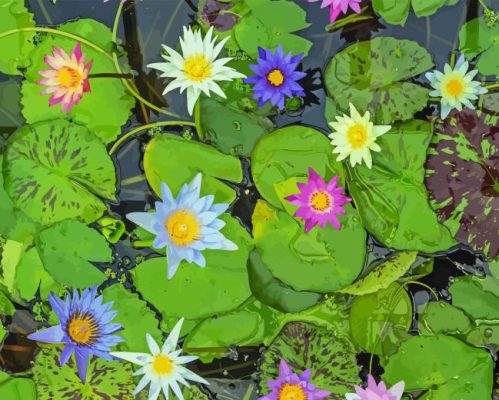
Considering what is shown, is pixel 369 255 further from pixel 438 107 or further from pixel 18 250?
pixel 18 250

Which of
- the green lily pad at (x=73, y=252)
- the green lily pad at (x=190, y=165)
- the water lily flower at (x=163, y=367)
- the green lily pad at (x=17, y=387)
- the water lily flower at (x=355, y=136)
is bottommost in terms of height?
the green lily pad at (x=17, y=387)

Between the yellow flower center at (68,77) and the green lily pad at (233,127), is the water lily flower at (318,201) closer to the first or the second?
the green lily pad at (233,127)

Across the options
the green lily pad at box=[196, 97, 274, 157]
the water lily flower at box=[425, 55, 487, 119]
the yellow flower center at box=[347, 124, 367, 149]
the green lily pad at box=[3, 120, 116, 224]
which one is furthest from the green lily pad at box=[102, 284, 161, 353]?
the water lily flower at box=[425, 55, 487, 119]

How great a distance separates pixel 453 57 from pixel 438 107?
2.4 inches

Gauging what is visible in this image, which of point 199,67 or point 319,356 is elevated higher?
point 199,67

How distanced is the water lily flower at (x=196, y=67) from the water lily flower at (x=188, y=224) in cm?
11

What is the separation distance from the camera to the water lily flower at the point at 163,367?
2.21 feet

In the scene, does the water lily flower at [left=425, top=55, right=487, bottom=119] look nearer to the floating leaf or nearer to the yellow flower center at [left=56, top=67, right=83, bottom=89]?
the floating leaf

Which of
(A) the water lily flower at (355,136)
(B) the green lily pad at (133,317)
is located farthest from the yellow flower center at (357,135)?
(B) the green lily pad at (133,317)

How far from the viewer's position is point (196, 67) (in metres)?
0.65

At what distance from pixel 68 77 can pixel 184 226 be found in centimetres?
24

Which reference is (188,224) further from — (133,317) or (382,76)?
(382,76)

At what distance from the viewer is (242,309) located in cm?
66

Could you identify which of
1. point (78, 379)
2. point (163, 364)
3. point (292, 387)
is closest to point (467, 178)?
point (292, 387)
